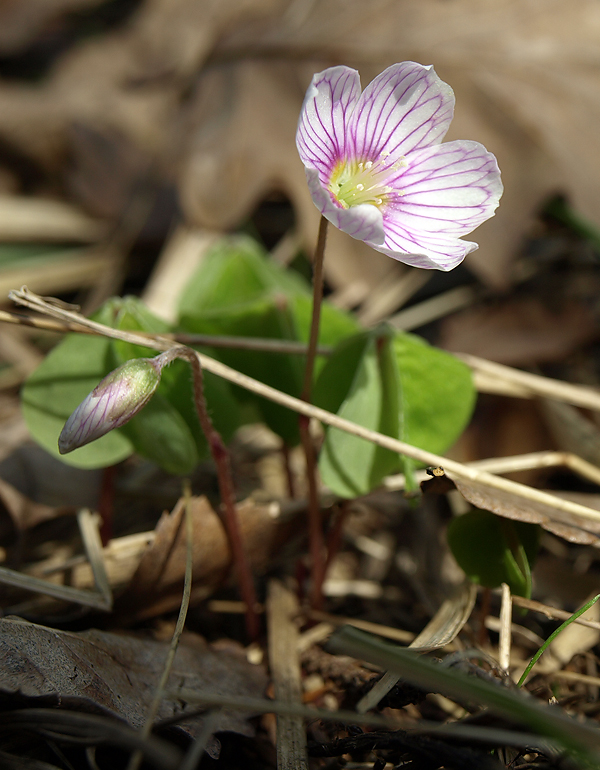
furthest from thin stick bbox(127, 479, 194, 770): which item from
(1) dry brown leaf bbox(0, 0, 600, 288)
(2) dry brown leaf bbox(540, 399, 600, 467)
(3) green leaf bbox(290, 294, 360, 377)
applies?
(1) dry brown leaf bbox(0, 0, 600, 288)

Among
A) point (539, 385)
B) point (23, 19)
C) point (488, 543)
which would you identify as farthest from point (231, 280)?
point (23, 19)

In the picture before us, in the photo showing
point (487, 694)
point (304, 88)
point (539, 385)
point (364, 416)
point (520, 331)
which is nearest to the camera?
point (487, 694)

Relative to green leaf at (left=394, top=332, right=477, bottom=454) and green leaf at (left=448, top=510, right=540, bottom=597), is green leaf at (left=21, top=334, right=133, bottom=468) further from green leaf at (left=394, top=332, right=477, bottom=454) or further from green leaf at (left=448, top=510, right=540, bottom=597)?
green leaf at (left=448, top=510, right=540, bottom=597)

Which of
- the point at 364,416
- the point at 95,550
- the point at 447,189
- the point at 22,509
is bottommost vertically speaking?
the point at 22,509

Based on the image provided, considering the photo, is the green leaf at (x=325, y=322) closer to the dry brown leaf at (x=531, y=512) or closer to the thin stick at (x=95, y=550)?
the dry brown leaf at (x=531, y=512)

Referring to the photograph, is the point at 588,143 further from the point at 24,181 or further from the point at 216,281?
the point at 24,181

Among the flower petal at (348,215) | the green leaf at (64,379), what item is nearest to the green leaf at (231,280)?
the green leaf at (64,379)

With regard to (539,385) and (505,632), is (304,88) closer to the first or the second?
(539,385)
